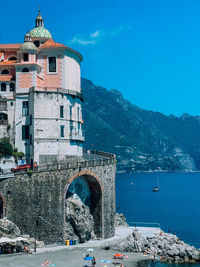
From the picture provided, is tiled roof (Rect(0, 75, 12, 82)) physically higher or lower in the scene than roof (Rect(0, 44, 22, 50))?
lower

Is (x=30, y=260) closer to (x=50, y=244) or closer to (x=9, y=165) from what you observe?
(x=50, y=244)

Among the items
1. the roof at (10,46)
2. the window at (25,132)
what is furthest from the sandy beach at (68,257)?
the roof at (10,46)

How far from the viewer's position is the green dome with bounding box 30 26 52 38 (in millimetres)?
82194

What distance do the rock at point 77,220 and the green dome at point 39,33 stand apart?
110ft

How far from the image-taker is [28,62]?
247 feet

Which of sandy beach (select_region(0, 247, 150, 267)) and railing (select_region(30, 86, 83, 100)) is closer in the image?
sandy beach (select_region(0, 247, 150, 267))

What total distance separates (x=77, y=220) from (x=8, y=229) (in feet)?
40.8

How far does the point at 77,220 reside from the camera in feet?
220

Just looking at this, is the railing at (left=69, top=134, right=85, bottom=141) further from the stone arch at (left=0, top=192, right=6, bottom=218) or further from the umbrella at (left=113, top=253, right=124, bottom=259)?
the umbrella at (left=113, top=253, right=124, bottom=259)

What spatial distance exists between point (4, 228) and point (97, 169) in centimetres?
2060

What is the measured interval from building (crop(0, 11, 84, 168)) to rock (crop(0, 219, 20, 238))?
14995 millimetres

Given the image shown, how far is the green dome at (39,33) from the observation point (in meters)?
82.2

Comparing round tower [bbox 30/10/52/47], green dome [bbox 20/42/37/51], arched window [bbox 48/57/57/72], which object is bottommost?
arched window [bbox 48/57/57/72]

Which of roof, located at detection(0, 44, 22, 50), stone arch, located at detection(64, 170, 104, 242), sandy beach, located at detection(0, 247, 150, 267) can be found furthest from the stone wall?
roof, located at detection(0, 44, 22, 50)
